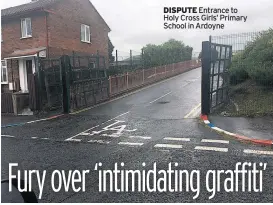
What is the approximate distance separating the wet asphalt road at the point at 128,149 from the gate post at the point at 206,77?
70 cm

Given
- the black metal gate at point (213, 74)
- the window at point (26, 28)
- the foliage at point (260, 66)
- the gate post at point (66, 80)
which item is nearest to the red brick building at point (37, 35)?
the window at point (26, 28)

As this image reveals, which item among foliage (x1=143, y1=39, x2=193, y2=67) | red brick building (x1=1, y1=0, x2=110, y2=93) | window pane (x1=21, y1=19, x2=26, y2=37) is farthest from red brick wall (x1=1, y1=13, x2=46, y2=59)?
foliage (x1=143, y1=39, x2=193, y2=67)

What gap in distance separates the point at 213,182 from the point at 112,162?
2.21 meters

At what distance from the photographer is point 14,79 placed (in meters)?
20.2

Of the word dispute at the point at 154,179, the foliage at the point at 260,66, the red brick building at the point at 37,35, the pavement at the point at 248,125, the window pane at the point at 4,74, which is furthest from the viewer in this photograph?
the window pane at the point at 4,74

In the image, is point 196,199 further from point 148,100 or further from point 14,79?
point 14,79

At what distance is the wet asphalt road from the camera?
14.7ft

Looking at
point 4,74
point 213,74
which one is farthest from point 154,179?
point 4,74

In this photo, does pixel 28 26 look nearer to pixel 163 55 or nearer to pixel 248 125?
pixel 163 55

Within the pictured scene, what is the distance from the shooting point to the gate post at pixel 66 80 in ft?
44.0

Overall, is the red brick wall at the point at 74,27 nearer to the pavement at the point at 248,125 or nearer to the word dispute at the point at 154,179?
the pavement at the point at 248,125

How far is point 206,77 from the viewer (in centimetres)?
1016

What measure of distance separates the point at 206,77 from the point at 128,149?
4661 millimetres

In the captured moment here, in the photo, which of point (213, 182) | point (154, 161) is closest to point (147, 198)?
point (213, 182)
